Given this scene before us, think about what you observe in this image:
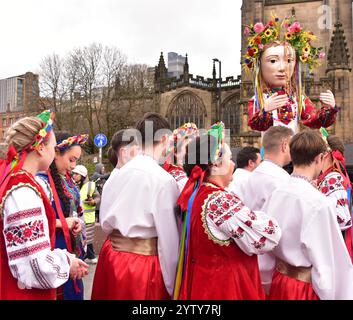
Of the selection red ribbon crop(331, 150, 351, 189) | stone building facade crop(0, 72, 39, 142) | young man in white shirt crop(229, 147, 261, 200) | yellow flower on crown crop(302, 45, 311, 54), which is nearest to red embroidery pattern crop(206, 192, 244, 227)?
red ribbon crop(331, 150, 351, 189)

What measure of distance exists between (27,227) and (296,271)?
1905 mm

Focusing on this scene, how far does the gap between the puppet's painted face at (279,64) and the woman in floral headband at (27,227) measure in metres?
3.32

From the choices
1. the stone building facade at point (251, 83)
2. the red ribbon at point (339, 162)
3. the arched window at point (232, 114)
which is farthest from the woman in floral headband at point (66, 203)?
the arched window at point (232, 114)

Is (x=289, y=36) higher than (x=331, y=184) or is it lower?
higher

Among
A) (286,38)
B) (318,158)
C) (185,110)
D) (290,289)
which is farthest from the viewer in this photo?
(185,110)

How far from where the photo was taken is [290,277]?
3047mm

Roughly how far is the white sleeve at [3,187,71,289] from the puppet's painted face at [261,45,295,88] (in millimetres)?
3659

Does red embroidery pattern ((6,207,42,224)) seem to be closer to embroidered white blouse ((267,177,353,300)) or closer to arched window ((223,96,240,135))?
embroidered white blouse ((267,177,353,300))

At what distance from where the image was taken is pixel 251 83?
967 inches

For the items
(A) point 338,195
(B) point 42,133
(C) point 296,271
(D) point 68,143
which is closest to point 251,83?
(A) point 338,195

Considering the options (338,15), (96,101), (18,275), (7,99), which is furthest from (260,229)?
(7,99)

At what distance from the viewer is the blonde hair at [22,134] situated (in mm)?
2762

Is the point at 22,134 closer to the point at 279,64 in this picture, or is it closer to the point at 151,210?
the point at 151,210
